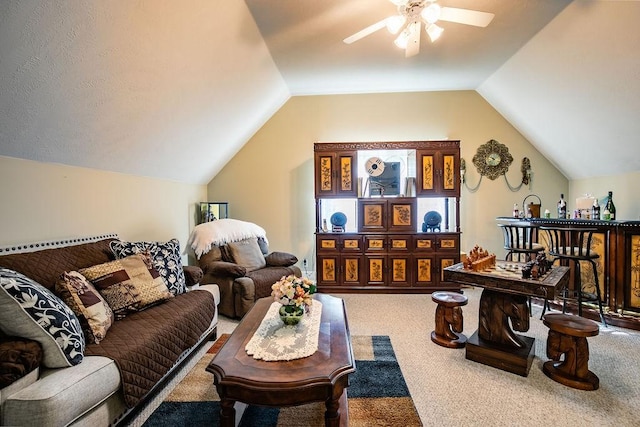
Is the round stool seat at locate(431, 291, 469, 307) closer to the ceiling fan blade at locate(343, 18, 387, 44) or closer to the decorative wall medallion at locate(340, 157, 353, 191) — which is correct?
the decorative wall medallion at locate(340, 157, 353, 191)

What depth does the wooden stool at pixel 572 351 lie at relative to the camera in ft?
6.73

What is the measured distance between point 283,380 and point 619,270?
11.8ft

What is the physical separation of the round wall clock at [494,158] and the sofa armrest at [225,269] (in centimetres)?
384

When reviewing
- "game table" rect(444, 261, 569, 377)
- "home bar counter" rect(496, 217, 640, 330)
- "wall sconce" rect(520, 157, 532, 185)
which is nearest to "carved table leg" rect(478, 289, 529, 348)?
"game table" rect(444, 261, 569, 377)

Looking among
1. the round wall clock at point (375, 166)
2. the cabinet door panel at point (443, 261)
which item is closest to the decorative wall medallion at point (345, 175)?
the round wall clock at point (375, 166)

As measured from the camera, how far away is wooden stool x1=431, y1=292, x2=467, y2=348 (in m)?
2.62

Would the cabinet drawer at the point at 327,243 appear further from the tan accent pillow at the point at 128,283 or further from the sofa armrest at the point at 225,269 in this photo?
the tan accent pillow at the point at 128,283

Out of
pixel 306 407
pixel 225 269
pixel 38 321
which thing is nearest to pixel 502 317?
pixel 306 407

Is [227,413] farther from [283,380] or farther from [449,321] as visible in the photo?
[449,321]

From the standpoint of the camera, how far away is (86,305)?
69.1 inches

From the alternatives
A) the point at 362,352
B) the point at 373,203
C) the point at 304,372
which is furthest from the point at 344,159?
the point at 304,372

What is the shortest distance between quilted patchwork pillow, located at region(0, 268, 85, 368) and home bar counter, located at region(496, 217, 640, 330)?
4.35m

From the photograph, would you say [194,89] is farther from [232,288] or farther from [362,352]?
[362,352]

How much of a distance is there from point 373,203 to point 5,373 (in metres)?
3.73
